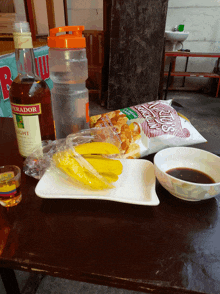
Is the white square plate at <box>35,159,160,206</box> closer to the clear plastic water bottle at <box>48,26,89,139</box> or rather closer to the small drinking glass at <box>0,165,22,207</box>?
the small drinking glass at <box>0,165,22,207</box>

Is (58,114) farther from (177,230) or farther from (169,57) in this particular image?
(169,57)

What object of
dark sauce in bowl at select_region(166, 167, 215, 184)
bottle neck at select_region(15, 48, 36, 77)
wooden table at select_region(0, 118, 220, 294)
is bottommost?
wooden table at select_region(0, 118, 220, 294)

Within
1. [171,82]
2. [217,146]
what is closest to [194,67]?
[171,82]

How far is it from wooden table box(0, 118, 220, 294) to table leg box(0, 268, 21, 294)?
0.27 meters

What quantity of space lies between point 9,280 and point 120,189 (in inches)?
18.1

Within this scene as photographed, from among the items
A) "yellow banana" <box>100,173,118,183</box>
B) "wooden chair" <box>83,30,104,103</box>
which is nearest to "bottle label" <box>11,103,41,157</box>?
"yellow banana" <box>100,173,118,183</box>

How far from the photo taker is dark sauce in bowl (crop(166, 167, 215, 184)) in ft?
1.65

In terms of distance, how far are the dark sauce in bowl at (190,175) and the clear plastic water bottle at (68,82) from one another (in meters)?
0.33

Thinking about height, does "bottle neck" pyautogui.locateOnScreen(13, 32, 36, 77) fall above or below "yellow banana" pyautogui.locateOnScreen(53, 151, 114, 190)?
above

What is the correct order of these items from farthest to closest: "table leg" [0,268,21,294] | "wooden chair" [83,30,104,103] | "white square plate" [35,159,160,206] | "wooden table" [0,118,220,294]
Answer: "wooden chair" [83,30,104,103], "table leg" [0,268,21,294], "white square plate" [35,159,160,206], "wooden table" [0,118,220,294]

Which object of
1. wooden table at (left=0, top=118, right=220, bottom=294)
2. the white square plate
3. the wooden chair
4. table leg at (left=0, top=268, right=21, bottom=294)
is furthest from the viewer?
the wooden chair

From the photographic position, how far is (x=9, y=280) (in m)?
0.63

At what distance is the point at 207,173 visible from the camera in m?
0.54

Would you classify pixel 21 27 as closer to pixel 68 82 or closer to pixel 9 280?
pixel 68 82
